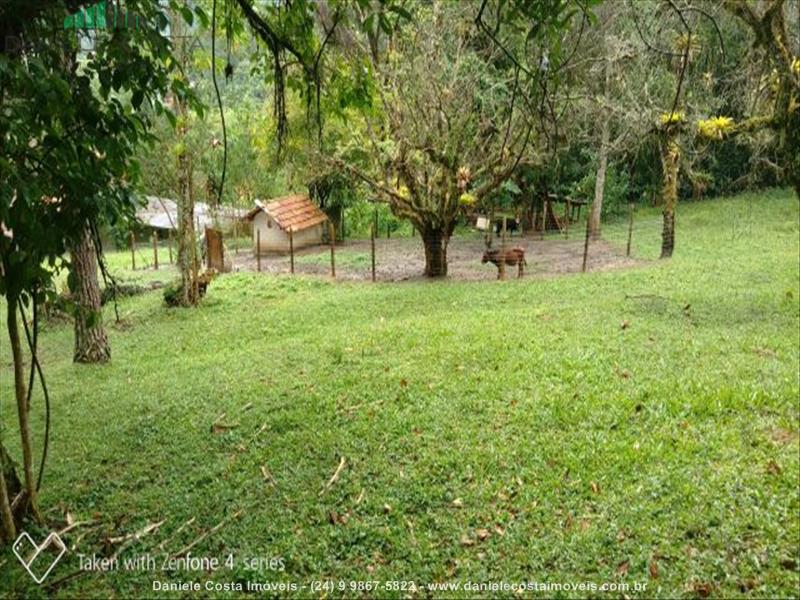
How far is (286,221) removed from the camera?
1745 centimetres

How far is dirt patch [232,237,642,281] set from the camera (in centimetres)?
1270

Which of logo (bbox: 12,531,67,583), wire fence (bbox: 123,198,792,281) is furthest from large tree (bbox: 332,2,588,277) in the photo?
logo (bbox: 12,531,67,583)

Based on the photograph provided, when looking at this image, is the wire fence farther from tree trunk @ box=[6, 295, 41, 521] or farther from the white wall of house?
A: tree trunk @ box=[6, 295, 41, 521]

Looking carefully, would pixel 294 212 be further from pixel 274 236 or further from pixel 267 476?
pixel 267 476

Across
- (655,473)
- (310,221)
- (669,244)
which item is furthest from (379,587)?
(310,221)

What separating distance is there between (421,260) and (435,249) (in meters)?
2.76

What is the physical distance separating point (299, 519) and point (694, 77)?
42.1 ft

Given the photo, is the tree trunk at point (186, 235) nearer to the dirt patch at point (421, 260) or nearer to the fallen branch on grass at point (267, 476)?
the dirt patch at point (421, 260)

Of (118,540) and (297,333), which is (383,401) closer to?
(118,540)

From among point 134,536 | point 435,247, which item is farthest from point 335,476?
point 435,247

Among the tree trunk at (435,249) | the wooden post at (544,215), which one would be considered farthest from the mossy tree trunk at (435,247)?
the wooden post at (544,215)

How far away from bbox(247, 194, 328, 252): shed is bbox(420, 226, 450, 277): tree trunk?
20.7 feet

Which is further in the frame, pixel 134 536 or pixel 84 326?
pixel 84 326

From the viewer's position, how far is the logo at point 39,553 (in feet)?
9.13
